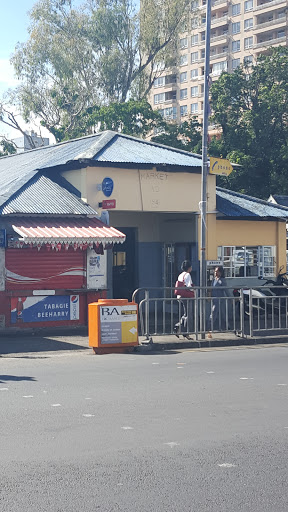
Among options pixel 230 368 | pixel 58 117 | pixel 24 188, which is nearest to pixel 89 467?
pixel 230 368

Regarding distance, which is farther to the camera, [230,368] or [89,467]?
[230,368]

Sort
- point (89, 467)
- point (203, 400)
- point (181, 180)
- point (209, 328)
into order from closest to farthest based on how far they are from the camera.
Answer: point (89, 467), point (203, 400), point (209, 328), point (181, 180)

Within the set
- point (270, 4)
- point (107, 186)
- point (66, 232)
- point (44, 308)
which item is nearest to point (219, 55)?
point (270, 4)

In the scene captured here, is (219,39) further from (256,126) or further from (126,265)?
(126,265)

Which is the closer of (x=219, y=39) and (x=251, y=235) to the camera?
(x=251, y=235)

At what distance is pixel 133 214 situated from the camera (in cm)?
2458

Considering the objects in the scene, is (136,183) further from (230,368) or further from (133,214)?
(230,368)

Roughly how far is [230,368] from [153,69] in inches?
1685

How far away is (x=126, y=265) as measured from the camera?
987 inches

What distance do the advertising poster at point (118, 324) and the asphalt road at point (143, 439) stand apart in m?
2.37

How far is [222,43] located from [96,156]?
69757mm

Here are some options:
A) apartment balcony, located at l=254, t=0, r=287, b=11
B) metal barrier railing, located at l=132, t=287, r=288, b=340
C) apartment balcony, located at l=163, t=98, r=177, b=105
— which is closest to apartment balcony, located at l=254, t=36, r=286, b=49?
apartment balcony, located at l=254, t=0, r=287, b=11

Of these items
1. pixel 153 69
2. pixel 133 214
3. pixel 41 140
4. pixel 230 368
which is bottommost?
pixel 230 368

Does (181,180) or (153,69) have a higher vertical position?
(153,69)
